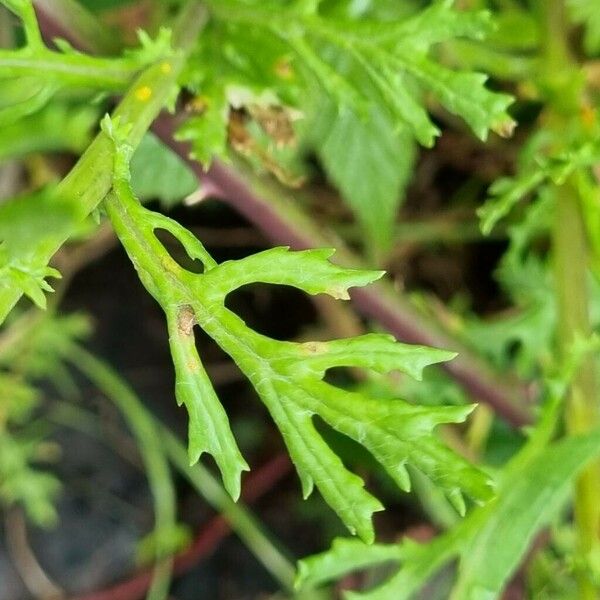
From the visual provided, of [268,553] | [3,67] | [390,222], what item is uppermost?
[3,67]

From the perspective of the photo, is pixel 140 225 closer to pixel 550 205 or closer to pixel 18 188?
pixel 550 205

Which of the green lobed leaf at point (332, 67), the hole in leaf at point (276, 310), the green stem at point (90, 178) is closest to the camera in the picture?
the green stem at point (90, 178)

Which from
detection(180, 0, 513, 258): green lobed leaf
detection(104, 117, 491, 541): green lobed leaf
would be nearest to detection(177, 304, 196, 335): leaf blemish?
detection(104, 117, 491, 541): green lobed leaf

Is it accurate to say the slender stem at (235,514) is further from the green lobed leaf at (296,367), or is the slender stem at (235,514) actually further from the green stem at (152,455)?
the green lobed leaf at (296,367)

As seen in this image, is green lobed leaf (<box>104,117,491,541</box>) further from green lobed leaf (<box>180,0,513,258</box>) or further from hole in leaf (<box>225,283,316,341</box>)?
hole in leaf (<box>225,283,316,341</box>)

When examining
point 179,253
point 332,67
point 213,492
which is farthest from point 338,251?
point 213,492

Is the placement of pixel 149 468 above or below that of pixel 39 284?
below

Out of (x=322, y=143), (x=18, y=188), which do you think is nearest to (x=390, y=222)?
(x=322, y=143)

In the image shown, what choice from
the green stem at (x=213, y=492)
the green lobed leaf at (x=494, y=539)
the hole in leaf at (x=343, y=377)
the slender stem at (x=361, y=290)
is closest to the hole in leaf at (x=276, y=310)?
the hole in leaf at (x=343, y=377)

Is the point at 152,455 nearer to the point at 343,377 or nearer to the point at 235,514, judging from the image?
the point at 235,514

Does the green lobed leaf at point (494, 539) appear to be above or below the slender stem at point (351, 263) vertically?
below
